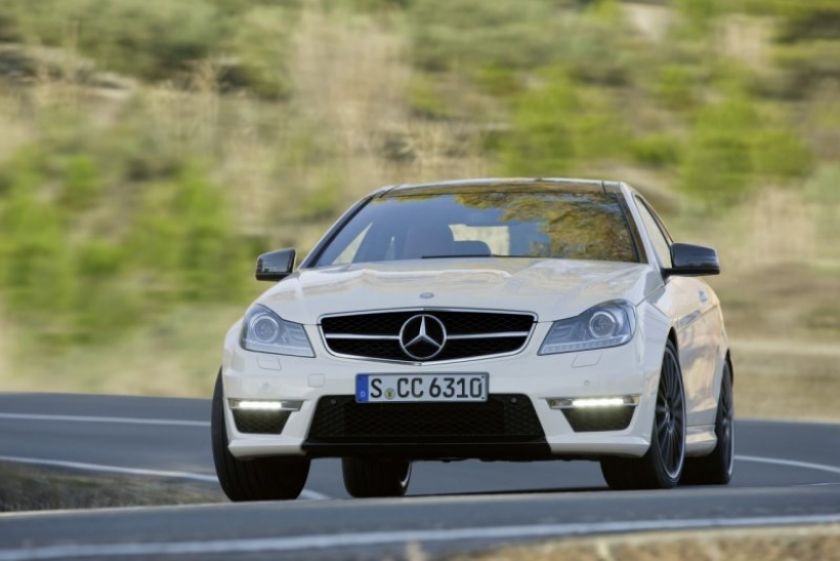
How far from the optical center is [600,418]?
845cm

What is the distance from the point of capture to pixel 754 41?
31.7 metres

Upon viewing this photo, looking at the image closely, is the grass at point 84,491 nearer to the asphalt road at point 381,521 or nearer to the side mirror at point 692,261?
the asphalt road at point 381,521

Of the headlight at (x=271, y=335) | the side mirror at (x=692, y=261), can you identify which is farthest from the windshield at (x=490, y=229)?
the headlight at (x=271, y=335)

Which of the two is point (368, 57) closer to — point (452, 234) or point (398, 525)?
point (452, 234)

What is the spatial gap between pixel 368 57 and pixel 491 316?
23.9 meters

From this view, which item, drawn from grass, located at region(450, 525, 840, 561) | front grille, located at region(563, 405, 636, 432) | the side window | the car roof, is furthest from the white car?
grass, located at region(450, 525, 840, 561)

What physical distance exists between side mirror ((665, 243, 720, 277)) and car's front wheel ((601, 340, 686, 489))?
67cm

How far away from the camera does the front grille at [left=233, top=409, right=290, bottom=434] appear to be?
339 inches

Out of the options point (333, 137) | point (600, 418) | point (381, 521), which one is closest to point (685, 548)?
point (381, 521)

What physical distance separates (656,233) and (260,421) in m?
2.89

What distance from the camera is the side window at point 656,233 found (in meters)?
10.3

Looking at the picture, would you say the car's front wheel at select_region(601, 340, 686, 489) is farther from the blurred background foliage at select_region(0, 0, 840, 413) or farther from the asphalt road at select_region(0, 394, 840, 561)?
the blurred background foliage at select_region(0, 0, 840, 413)

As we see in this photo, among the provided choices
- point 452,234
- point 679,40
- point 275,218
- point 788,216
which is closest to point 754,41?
point 679,40

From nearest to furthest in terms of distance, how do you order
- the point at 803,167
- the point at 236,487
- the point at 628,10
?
the point at 236,487 → the point at 803,167 → the point at 628,10
